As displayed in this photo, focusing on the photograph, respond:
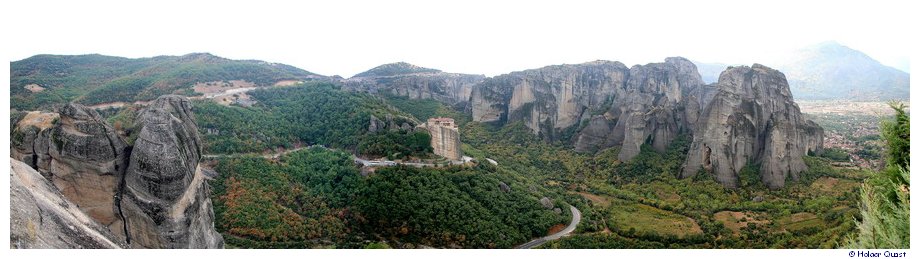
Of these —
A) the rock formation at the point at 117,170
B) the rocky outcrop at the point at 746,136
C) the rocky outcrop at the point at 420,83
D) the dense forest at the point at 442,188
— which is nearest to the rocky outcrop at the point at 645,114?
the dense forest at the point at 442,188

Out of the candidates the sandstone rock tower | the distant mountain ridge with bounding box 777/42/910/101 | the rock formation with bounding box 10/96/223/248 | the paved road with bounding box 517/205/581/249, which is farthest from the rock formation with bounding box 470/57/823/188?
the distant mountain ridge with bounding box 777/42/910/101

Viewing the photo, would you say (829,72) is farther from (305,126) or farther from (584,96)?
(305,126)

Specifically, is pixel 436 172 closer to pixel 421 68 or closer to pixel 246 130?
pixel 246 130

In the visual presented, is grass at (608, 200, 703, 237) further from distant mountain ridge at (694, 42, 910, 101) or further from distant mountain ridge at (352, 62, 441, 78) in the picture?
distant mountain ridge at (694, 42, 910, 101)

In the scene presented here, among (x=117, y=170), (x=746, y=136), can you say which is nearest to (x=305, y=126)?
(x=117, y=170)

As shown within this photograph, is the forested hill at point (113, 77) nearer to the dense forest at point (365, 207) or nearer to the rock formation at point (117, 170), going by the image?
the dense forest at point (365, 207)

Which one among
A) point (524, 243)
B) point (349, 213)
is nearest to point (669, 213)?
point (524, 243)
